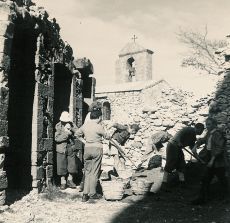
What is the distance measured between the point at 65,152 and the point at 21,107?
1430 mm

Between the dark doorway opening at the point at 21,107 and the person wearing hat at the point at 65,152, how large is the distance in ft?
2.62

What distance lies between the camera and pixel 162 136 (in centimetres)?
924

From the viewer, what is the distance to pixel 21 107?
741 cm

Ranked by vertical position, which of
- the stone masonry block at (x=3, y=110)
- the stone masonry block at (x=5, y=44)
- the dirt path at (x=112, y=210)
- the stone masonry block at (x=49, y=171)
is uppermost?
the stone masonry block at (x=5, y=44)

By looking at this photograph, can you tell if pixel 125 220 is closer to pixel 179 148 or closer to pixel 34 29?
pixel 179 148

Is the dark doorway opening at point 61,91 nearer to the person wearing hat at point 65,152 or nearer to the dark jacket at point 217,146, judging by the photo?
the person wearing hat at point 65,152

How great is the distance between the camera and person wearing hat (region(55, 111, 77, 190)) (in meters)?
7.87

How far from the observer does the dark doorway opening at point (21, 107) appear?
732 centimetres

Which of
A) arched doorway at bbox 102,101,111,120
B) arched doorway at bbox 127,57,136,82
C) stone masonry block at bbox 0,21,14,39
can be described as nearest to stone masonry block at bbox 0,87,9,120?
stone masonry block at bbox 0,21,14,39

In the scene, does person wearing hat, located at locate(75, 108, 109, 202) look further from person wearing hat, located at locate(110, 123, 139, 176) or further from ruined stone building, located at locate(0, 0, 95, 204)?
person wearing hat, located at locate(110, 123, 139, 176)

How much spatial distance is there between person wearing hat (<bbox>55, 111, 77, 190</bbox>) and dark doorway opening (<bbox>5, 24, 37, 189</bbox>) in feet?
2.62

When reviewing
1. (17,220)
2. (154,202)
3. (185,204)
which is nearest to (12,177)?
(17,220)

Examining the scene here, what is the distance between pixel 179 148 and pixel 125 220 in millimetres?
2839

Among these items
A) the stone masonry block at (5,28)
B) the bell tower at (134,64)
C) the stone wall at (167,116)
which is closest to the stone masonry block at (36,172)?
the stone masonry block at (5,28)
